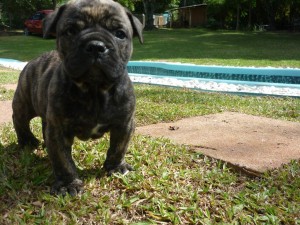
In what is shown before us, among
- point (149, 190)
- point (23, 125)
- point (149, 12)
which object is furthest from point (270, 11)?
point (149, 190)

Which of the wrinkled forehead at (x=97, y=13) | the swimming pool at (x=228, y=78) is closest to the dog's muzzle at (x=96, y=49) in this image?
the wrinkled forehead at (x=97, y=13)

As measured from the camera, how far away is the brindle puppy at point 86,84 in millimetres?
3125

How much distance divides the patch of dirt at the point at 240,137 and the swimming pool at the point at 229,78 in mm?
3724

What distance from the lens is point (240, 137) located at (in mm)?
5008

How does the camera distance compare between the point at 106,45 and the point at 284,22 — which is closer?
the point at 106,45

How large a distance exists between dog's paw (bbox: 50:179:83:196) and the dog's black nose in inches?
44.7

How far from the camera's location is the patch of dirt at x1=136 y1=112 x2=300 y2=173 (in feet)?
13.9

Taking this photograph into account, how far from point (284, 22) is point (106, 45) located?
38264mm

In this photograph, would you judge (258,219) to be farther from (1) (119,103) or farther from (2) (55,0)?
(2) (55,0)

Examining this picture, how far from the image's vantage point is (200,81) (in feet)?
38.4

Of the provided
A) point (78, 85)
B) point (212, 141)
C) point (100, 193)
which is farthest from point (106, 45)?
point (212, 141)

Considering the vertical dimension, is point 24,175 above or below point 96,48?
below

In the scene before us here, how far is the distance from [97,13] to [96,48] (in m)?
0.37

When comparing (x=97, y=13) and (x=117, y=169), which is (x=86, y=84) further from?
(x=117, y=169)
